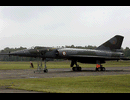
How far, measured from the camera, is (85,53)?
2920 cm

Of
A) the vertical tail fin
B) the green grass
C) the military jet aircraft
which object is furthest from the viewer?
the vertical tail fin

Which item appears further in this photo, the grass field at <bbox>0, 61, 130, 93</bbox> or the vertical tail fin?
the vertical tail fin

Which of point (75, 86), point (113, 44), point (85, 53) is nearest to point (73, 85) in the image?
point (75, 86)

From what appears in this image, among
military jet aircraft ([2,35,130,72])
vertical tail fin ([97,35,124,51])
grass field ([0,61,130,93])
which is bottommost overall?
grass field ([0,61,130,93])

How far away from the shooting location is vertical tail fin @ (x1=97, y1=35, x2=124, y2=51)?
30.6 metres

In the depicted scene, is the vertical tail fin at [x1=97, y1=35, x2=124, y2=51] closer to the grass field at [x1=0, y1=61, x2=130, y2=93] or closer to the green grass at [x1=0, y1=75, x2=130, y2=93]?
the grass field at [x1=0, y1=61, x2=130, y2=93]

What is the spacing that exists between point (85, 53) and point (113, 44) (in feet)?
16.6

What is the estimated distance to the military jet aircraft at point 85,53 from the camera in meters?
25.5

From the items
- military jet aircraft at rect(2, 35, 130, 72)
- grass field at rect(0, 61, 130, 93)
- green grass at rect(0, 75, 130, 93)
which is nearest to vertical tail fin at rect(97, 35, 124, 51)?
military jet aircraft at rect(2, 35, 130, 72)

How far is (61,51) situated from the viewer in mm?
27000

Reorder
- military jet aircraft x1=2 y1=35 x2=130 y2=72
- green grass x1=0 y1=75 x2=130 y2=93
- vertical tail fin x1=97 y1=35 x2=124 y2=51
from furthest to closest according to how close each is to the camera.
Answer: vertical tail fin x1=97 y1=35 x2=124 y2=51 → military jet aircraft x1=2 y1=35 x2=130 y2=72 → green grass x1=0 y1=75 x2=130 y2=93

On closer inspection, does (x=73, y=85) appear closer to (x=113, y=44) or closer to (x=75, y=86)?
(x=75, y=86)

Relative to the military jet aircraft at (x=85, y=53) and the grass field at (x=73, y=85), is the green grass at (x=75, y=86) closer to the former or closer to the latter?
the grass field at (x=73, y=85)
